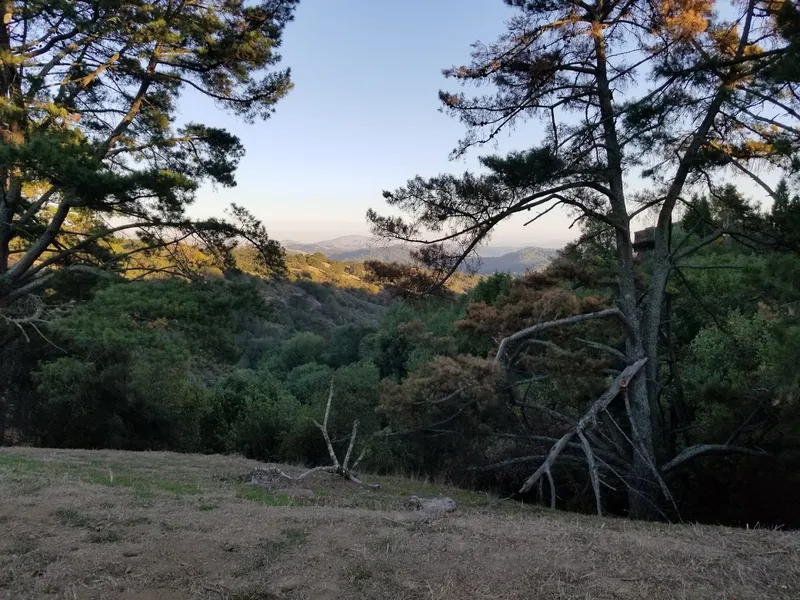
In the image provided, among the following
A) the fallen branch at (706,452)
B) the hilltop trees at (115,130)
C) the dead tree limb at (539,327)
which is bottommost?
the fallen branch at (706,452)

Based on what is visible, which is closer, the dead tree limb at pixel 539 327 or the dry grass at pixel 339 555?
the dry grass at pixel 339 555

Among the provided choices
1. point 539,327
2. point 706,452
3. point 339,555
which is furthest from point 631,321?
point 339,555

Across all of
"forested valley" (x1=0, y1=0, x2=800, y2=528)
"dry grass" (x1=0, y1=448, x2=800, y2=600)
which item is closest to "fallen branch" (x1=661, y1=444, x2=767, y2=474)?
"forested valley" (x1=0, y1=0, x2=800, y2=528)

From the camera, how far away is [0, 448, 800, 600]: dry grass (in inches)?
142

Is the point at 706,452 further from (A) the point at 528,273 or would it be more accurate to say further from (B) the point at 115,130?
(B) the point at 115,130

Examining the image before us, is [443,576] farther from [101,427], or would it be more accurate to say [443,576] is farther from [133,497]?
[101,427]

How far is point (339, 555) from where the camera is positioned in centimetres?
421

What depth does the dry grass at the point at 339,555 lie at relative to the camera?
361 cm

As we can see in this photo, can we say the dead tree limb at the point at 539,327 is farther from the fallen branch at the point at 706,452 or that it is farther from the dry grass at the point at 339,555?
the dry grass at the point at 339,555

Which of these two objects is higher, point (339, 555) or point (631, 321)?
point (631, 321)

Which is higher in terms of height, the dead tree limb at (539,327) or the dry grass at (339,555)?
the dead tree limb at (539,327)

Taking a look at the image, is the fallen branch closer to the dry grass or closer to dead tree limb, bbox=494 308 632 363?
dead tree limb, bbox=494 308 632 363

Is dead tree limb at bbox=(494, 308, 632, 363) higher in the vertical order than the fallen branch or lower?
higher

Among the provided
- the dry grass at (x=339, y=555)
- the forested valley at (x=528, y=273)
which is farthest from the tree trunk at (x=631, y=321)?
the dry grass at (x=339, y=555)
